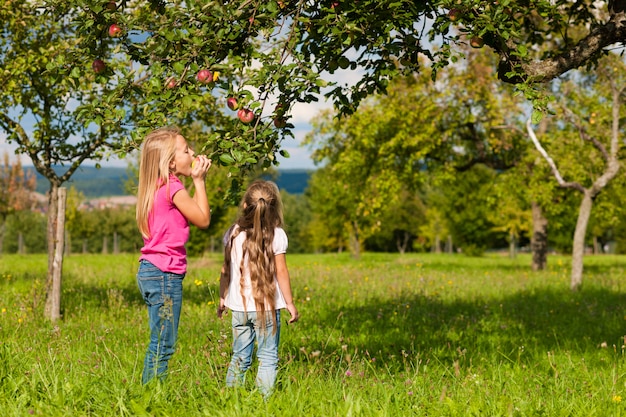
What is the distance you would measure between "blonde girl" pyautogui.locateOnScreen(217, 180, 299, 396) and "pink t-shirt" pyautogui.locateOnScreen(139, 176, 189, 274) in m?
0.42

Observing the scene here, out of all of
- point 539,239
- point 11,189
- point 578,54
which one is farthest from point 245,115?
point 11,189

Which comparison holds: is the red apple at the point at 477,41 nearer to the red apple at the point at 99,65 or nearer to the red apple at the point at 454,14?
the red apple at the point at 454,14

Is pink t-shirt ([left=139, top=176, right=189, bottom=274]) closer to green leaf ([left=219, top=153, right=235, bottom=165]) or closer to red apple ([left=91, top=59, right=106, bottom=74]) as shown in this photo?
green leaf ([left=219, top=153, right=235, bottom=165])

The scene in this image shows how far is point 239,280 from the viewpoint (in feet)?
14.8

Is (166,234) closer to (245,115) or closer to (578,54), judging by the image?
(245,115)

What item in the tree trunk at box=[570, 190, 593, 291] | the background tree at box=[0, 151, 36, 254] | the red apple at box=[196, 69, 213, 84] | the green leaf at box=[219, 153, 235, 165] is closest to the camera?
the green leaf at box=[219, 153, 235, 165]

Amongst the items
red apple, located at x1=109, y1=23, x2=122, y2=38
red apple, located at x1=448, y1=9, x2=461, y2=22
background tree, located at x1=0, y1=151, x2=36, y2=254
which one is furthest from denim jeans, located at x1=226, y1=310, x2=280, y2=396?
background tree, located at x1=0, y1=151, x2=36, y2=254

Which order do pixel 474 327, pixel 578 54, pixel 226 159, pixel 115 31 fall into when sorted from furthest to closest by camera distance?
1. pixel 474 327
2. pixel 578 54
3. pixel 115 31
4. pixel 226 159

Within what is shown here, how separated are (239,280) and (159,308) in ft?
2.05

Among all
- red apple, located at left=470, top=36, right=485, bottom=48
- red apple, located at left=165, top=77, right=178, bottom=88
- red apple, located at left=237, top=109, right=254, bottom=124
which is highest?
red apple, located at left=470, top=36, right=485, bottom=48

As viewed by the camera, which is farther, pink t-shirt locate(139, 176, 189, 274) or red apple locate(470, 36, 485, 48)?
red apple locate(470, 36, 485, 48)

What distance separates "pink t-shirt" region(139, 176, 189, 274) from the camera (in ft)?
13.9

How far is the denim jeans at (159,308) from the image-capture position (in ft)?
13.8

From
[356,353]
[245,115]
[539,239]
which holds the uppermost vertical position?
[245,115]
